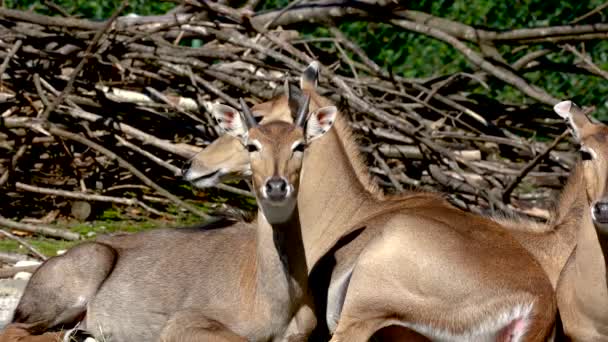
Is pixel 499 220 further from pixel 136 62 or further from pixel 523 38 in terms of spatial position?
pixel 136 62

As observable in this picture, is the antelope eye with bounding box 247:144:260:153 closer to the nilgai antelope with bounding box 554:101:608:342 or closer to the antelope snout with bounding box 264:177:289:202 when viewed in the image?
the antelope snout with bounding box 264:177:289:202

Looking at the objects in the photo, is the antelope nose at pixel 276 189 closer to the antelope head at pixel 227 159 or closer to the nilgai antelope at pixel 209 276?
the nilgai antelope at pixel 209 276

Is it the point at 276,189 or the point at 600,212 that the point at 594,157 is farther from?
the point at 276,189

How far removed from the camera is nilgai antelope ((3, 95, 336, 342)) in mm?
6410

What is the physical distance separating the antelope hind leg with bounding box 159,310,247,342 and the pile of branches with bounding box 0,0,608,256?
230cm

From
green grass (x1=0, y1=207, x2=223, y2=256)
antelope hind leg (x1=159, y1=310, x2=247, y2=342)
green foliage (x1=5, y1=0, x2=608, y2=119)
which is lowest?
green foliage (x1=5, y1=0, x2=608, y2=119)

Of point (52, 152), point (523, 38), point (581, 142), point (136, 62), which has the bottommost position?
point (52, 152)

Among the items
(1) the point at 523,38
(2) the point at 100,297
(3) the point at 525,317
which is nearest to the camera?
(3) the point at 525,317

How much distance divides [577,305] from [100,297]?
304 centimetres

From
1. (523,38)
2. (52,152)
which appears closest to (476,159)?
(523,38)

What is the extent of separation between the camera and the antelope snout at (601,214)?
18.6ft

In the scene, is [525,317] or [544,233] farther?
[544,233]

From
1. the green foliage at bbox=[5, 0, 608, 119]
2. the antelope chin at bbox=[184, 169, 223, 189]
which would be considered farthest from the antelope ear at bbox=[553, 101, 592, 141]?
the green foliage at bbox=[5, 0, 608, 119]

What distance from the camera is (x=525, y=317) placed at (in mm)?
5938
